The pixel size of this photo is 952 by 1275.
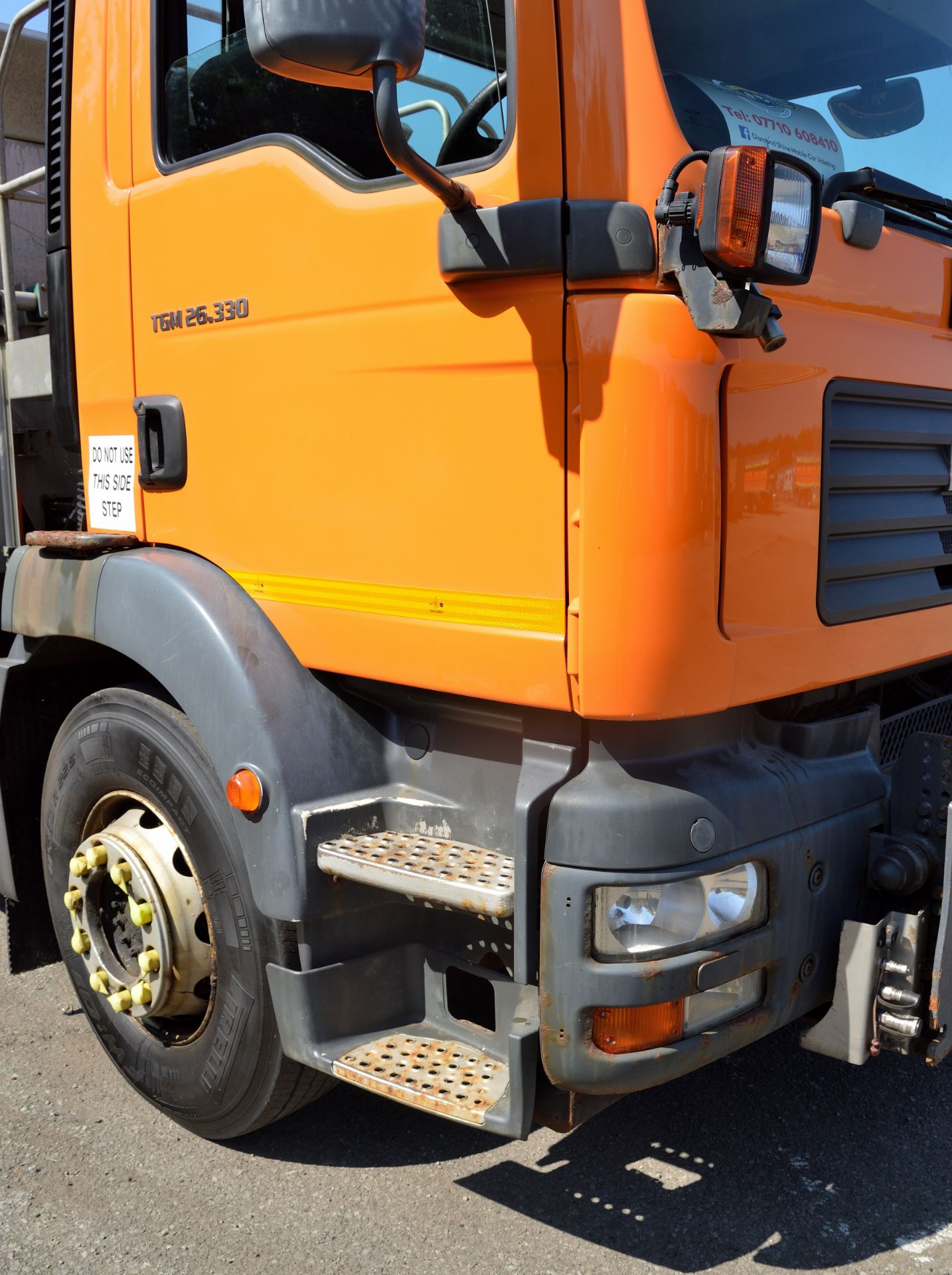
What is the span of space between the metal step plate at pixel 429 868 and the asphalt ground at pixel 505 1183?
873 millimetres

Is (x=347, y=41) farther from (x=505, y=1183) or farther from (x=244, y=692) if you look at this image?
(x=505, y=1183)

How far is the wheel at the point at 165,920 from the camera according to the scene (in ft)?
8.30

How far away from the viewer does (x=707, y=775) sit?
2102 mm

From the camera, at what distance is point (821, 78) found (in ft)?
7.86

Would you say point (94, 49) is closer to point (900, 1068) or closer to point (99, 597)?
point (99, 597)

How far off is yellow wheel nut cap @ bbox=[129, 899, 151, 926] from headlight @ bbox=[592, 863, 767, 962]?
116cm

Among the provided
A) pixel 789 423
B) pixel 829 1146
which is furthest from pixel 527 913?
pixel 829 1146

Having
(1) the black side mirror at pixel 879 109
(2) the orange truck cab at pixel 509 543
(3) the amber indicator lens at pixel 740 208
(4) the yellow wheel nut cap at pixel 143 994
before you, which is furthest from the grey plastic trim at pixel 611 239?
(4) the yellow wheel nut cap at pixel 143 994

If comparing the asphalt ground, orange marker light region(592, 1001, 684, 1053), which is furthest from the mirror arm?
the asphalt ground

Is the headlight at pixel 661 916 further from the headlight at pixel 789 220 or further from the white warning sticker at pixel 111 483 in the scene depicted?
the white warning sticker at pixel 111 483

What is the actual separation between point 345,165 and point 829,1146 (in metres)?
2.50

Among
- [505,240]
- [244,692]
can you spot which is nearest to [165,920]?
[244,692]

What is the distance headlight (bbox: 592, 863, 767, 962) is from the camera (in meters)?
2.02

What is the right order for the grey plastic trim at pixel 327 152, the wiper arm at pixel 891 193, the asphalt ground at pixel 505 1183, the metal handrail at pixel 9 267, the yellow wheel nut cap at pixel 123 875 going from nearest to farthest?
the grey plastic trim at pixel 327 152 < the wiper arm at pixel 891 193 < the asphalt ground at pixel 505 1183 < the yellow wheel nut cap at pixel 123 875 < the metal handrail at pixel 9 267
